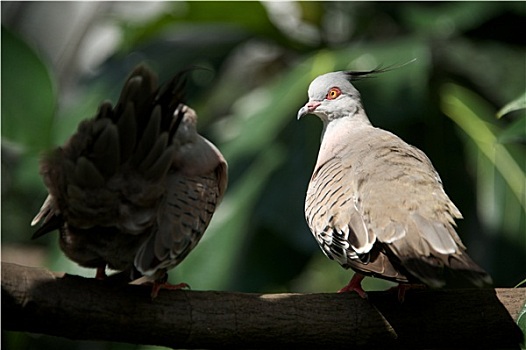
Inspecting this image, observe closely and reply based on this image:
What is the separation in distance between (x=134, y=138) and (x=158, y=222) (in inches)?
7.1

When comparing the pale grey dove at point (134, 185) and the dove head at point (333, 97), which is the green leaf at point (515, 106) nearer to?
the dove head at point (333, 97)

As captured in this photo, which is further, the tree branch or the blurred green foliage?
the blurred green foliage

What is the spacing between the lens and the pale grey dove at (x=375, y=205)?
139 cm

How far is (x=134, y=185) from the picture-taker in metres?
1.45

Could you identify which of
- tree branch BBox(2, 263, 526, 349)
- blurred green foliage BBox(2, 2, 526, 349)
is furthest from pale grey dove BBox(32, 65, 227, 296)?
blurred green foliage BBox(2, 2, 526, 349)

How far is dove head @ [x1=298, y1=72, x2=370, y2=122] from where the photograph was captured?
5.42 feet

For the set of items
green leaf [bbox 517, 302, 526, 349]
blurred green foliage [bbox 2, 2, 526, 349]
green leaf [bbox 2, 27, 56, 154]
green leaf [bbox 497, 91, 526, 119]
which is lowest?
blurred green foliage [bbox 2, 2, 526, 349]

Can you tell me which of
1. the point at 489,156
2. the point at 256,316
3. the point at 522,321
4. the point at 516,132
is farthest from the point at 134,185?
the point at 489,156

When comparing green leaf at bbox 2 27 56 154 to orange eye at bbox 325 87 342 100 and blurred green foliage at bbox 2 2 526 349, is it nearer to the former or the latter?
blurred green foliage at bbox 2 2 526 349

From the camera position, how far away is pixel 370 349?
5.12 ft

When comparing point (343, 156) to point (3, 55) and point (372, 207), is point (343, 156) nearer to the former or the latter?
point (372, 207)

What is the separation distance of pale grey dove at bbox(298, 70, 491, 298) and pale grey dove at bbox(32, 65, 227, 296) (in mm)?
246

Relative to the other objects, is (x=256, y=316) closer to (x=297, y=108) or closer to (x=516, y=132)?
(x=516, y=132)

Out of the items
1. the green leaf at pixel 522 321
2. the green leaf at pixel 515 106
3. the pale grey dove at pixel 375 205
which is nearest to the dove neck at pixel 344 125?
the pale grey dove at pixel 375 205
